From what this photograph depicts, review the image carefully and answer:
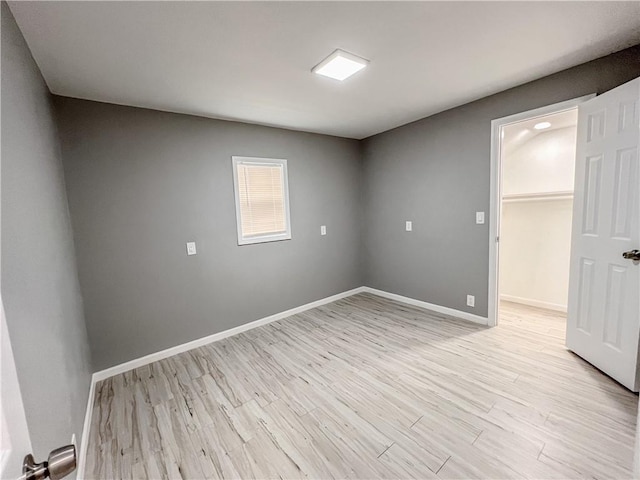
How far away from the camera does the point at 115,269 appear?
8.00 ft

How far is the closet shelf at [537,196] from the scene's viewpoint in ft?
10.4

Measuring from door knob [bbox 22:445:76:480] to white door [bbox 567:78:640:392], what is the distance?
9.38ft

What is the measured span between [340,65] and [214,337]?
2865mm

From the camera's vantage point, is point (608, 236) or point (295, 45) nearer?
point (295, 45)

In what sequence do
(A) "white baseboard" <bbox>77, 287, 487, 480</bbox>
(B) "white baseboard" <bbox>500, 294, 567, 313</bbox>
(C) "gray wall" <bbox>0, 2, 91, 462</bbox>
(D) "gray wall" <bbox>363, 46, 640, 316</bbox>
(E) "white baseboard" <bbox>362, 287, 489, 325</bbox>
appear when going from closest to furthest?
(C) "gray wall" <bbox>0, 2, 91, 462</bbox> → (A) "white baseboard" <bbox>77, 287, 487, 480</bbox> → (D) "gray wall" <bbox>363, 46, 640, 316</bbox> → (E) "white baseboard" <bbox>362, 287, 489, 325</bbox> → (B) "white baseboard" <bbox>500, 294, 567, 313</bbox>

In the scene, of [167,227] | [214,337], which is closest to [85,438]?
[214,337]

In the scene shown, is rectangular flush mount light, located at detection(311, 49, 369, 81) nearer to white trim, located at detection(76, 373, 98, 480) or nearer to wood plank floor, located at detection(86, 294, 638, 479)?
wood plank floor, located at detection(86, 294, 638, 479)

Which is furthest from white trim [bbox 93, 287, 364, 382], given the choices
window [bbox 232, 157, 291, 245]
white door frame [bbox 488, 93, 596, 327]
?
white door frame [bbox 488, 93, 596, 327]

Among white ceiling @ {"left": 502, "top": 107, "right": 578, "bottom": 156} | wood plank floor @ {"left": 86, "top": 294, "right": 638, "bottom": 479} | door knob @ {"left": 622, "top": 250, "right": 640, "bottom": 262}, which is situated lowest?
wood plank floor @ {"left": 86, "top": 294, "right": 638, "bottom": 479}

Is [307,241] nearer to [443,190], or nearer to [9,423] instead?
[443,190]

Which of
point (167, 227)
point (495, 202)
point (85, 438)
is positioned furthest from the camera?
point (495, 202)

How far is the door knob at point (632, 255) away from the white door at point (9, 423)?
2.92m

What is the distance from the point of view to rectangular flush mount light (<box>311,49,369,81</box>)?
185 cm

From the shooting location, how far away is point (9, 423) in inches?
19.9
